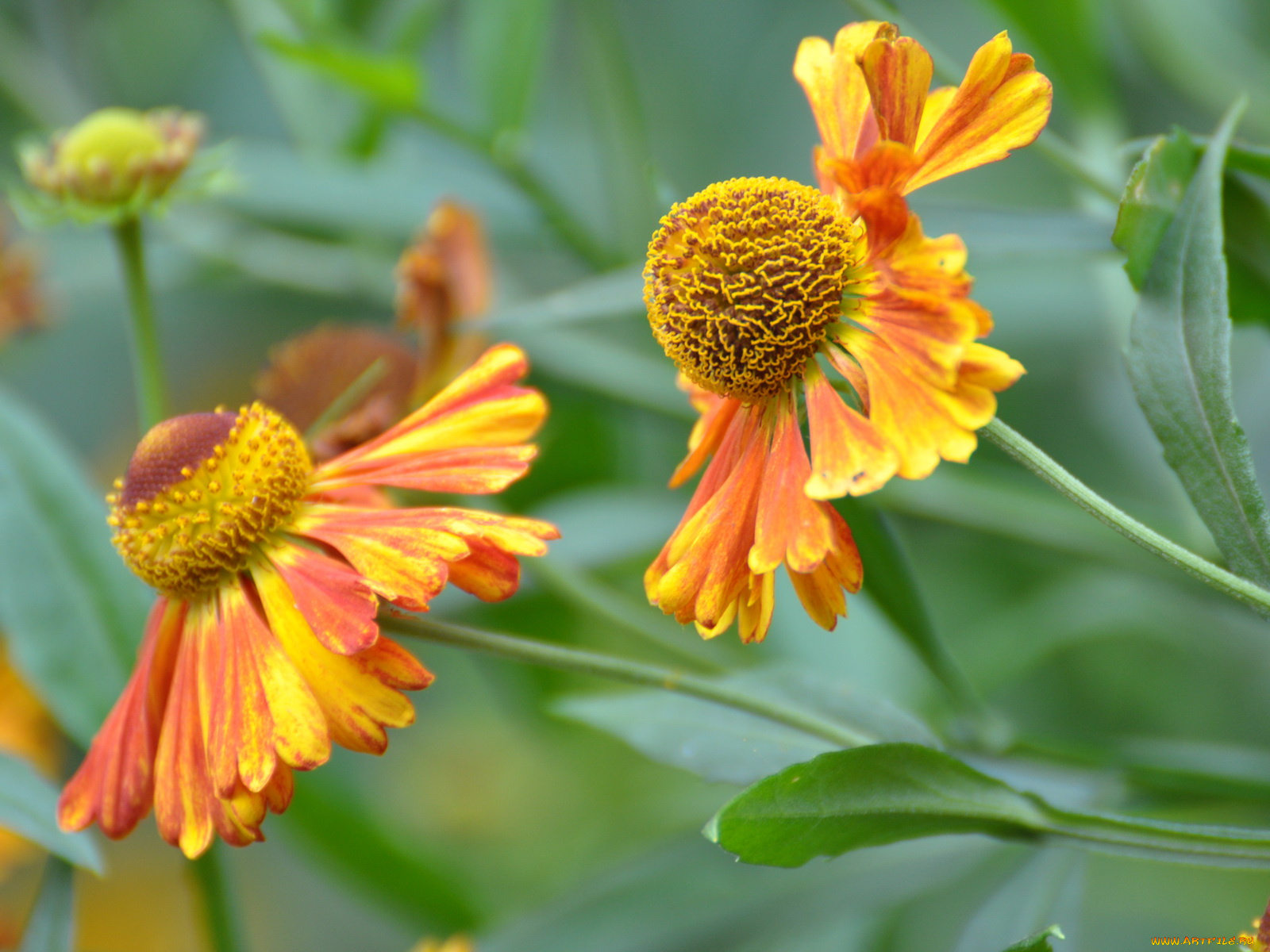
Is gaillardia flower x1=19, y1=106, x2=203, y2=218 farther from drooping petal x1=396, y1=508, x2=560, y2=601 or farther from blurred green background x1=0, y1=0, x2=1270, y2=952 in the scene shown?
drooping petal x1=396, y1=508, x2=560, y2=601

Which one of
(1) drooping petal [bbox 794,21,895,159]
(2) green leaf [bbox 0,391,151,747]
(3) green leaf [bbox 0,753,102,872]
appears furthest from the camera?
(2) green leaf [bbox 0,391,151,747]

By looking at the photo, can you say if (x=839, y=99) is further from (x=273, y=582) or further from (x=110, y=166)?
(x=110, y=166)

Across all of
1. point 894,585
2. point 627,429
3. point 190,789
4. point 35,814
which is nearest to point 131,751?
point 190,789

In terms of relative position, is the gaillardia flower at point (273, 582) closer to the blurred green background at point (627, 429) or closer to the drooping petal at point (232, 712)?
the drooping petal at point (232, 712)

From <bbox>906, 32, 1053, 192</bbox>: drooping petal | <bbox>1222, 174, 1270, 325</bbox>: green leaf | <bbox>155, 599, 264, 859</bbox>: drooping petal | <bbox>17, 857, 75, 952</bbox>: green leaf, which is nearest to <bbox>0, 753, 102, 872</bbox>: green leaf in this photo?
<bbox>17, 857, 75, 952</bbox>: green leaf

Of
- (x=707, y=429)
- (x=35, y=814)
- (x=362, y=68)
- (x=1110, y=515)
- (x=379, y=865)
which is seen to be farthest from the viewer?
(x=379, y=865)
